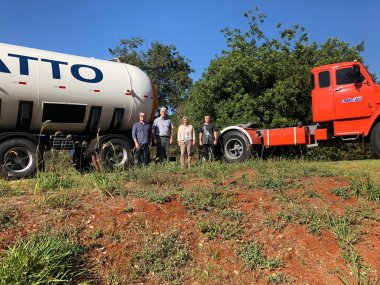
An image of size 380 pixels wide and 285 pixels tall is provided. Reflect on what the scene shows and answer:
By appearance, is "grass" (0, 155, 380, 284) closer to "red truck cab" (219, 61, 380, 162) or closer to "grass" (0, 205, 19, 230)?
"grass" (0, 205, 19, 230)

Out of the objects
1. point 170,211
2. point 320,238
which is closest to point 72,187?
point 170,211

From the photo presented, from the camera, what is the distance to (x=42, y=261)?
340 centimetres

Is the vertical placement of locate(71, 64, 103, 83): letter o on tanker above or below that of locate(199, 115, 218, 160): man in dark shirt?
above

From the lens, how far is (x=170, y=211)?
15.9 ft

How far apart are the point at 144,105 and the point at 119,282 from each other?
8.91 m

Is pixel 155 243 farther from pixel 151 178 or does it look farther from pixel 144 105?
pixel 144 105

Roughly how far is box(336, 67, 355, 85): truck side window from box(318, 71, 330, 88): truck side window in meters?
0.27

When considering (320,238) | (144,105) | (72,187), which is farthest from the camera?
(144,105)

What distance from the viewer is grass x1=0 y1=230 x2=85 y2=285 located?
3232 millimetres

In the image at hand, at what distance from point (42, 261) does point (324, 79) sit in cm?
989

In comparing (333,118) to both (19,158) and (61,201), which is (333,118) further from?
(61,201)

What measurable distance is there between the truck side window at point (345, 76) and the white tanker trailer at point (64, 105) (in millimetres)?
5287

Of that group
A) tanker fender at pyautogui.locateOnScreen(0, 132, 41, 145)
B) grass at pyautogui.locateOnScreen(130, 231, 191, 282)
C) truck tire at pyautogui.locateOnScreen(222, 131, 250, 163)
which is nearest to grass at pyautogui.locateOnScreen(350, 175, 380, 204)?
grass at pyautogui.locateOnScreen(130, 231, 191, 282)

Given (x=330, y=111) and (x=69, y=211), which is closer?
(x=69, y=211)
